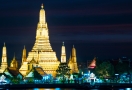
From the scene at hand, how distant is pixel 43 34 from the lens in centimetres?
10669

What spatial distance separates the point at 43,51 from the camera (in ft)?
347

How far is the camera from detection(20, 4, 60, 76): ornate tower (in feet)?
343

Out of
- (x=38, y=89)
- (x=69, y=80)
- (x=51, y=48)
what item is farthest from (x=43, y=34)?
(x=38, y=89)

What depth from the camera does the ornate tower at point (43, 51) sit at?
4114 inches

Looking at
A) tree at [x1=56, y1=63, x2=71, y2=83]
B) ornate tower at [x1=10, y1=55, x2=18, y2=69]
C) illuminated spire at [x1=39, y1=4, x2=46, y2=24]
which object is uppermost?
illuminated spire at [x1=39, y1=4, x2=46, y2=24]

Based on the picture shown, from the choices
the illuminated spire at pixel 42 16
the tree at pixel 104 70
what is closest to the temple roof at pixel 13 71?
the illuminated spire at pixel 42 16

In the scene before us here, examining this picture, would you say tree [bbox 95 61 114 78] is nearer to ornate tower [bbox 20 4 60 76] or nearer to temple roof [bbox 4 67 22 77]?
ornate tower [bbox 20 4 60 76]

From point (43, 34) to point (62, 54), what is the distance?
3492 millimetres

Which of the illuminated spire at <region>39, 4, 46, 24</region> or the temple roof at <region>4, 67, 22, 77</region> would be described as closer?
the temple roof at <region>4, 67, 22, 77</region>

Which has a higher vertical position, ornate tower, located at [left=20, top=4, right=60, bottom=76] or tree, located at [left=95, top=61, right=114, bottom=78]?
ornate tower, located at [left=20, top=4, right=60, bottom=76]

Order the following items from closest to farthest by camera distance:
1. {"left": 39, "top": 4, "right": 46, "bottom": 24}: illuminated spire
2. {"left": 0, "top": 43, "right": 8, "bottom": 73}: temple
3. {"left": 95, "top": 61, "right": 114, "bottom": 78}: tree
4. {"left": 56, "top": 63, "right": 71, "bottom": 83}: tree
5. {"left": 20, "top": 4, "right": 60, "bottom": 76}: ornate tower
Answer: {"left": 56, "top": 63, "right": 71, "bottom": 83}: tree < {"left": 95, "top": 61, "right": 114, "bottom": 78}: tree < {"left": 20, "top": 4, "right": 60, "bottom": 76}: ornate tower < {"left": 39, "top": 4, "right": 46, "bottom": 24}: illuminated spire < {"left": 0, "top": 43, "right": 8, "bottom": 73}: temple

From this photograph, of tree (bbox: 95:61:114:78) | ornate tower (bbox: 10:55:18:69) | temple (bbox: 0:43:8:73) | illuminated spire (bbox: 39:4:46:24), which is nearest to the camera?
tree (bbox: 95:61:114:78)

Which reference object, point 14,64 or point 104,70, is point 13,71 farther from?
point 104,70

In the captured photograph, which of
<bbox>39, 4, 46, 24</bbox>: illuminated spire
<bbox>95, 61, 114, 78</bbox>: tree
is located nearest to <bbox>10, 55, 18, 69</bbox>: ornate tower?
<bbox>39, 4, 46, 24</bbox>: illuminated spire
